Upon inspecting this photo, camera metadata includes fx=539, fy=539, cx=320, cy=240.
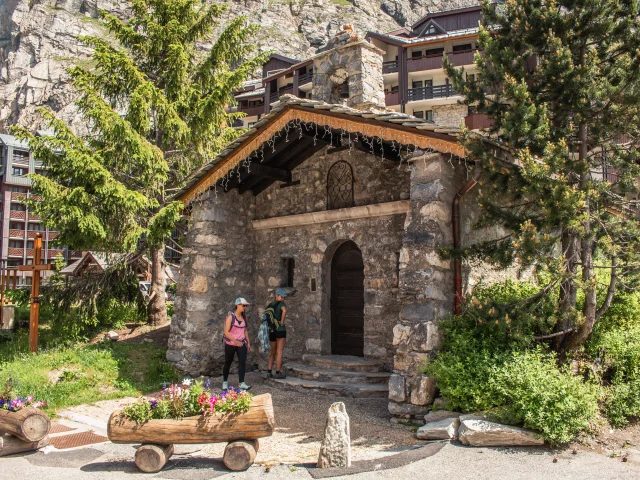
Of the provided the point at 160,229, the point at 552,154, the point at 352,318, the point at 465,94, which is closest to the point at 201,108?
the point at 160,229

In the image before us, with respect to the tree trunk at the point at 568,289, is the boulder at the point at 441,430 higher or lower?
lower

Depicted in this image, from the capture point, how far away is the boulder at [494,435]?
5672 mm

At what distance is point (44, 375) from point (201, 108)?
649 centimetres

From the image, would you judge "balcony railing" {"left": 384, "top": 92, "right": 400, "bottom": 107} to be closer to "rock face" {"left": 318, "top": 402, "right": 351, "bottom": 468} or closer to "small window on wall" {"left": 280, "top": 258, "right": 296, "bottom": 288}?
"small window on wall" {"left": 280, "top": 258, "right": 296, "bottom": 288}

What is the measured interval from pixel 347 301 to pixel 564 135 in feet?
16.4

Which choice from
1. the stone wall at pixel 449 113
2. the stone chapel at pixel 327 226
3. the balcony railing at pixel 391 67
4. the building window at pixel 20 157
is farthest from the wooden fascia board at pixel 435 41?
the building window at pixel 20 157

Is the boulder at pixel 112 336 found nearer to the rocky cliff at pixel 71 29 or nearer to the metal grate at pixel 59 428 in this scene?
the metal grate at pixel 59 428

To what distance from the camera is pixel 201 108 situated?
40.7ft

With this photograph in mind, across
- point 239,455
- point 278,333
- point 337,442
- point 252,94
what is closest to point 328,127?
point 278,333

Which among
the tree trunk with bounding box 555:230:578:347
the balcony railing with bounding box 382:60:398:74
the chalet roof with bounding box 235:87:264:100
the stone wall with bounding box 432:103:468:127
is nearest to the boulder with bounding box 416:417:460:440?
the tree trunk with bounding box 555:230:578:347

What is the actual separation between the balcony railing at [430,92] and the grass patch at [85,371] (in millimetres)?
25224

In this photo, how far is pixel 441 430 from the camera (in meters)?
6.12

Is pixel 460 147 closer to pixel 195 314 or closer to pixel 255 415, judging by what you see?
pixel 255 415

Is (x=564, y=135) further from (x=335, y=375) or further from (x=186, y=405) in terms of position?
(x=186, y=405)
